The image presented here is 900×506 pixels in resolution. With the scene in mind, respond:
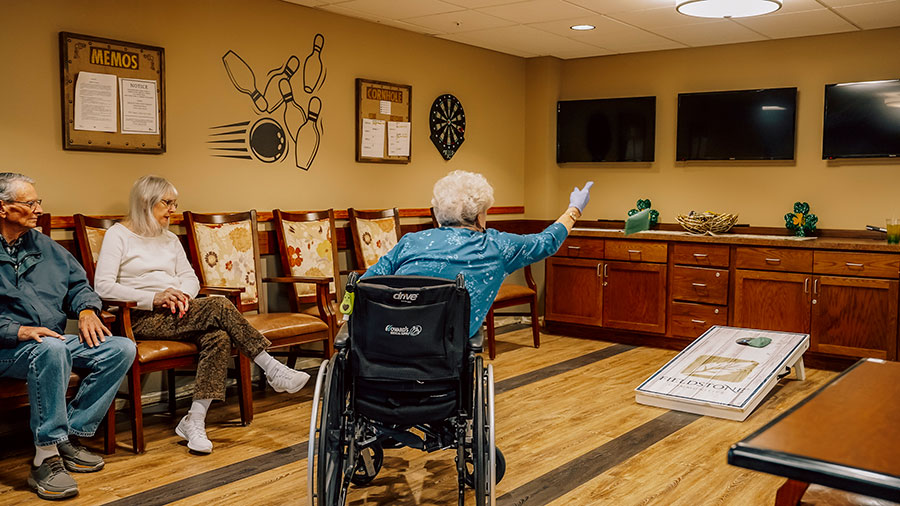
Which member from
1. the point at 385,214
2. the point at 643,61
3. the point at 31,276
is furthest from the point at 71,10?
the point at 643,61

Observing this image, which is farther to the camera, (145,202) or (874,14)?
(874,14)

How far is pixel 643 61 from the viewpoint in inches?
251

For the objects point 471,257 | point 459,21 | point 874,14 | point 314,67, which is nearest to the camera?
point 471,257

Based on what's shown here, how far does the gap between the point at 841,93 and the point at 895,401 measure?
14.2ft

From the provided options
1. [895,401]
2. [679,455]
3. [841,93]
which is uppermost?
[841,93]

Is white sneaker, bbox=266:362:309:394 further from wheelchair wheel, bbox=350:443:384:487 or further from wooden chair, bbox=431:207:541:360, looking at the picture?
wooden chair, bbox=431:207:541:360

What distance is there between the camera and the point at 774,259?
17.1ft

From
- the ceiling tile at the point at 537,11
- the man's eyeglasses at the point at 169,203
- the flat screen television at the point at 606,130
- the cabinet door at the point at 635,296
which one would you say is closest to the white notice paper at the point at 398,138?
the ceiling tile at the point at 537,11

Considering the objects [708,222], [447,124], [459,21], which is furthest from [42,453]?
[708,222]

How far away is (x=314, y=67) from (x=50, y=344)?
2.58 meters

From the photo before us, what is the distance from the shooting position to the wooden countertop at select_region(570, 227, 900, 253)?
493cm

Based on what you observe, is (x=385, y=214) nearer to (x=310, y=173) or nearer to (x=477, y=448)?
(x=310, y=173)

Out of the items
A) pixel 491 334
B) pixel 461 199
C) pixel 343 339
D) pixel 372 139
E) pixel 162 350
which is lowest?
pixel 491 334

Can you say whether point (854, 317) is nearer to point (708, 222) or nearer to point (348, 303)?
point (708, 222)
